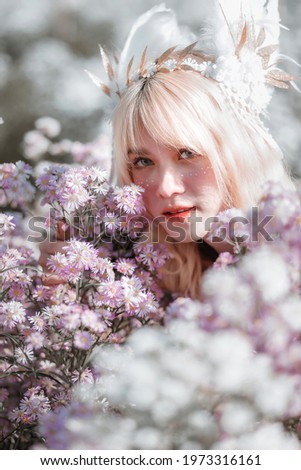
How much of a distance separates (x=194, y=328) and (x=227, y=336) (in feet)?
0.20

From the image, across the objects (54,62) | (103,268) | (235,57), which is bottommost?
(103,268)

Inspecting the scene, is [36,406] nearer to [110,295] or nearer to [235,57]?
[110,295]

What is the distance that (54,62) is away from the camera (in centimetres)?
215

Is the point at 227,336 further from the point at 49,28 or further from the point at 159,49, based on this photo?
the point at 49,28

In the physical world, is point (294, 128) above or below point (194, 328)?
above

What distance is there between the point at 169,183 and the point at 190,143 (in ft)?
0.31

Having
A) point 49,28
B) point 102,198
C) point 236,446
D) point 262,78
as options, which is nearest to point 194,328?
point 236,446

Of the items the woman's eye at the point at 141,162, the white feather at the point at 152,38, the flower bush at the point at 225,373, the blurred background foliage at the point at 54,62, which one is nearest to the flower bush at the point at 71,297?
the woman's eye at the point at 141,162

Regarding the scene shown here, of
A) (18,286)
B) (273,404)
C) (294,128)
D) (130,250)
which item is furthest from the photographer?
(294,128)

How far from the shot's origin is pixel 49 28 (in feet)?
6.86

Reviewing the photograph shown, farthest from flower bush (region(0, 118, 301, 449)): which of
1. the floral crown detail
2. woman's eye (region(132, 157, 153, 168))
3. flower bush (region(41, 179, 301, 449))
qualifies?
the floral crown detail

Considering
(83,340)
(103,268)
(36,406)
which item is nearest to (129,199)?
(103,268)

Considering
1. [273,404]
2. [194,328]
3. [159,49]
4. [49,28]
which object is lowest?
[273,404]

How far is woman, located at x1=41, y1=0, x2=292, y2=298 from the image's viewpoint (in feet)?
4.06
